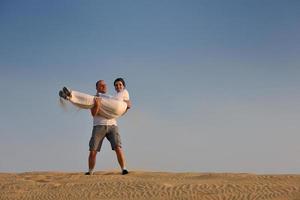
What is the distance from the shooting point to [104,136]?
34.3 feet

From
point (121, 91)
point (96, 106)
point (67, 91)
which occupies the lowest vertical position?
point (96, 106)

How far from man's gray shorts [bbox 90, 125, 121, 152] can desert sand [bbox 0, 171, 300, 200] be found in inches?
29.8

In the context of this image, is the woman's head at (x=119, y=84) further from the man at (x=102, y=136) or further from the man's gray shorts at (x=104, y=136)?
the man's gray shorts at (x=104, y=136)

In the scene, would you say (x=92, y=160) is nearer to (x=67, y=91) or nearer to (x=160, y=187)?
(x=67, y=91)

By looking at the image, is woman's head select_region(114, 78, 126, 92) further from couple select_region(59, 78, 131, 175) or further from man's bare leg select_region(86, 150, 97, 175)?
man's bare leg select_region(86, 150, 97, 175)

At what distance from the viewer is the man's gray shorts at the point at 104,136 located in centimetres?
1027

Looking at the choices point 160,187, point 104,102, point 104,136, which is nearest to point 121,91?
point 104,102

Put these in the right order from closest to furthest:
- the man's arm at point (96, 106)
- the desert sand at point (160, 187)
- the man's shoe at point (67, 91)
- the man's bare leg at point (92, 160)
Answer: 1. the desert sand at point (160, 187)
2. the man's shoe at point (67, 91)
3. the man's bare leg at point (92, 160)
4. the man's arm at point (96, 106)

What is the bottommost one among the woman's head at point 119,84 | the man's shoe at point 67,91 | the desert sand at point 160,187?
the desert sand at point 160,187

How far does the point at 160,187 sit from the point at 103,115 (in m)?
2.55

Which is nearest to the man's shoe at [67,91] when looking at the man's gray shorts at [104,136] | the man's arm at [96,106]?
the man's arm at [96,106]

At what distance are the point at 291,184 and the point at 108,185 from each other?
307 cm

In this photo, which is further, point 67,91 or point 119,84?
point 119,84

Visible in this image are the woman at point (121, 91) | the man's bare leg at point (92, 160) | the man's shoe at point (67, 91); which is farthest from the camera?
the woman at point (121, 91)
